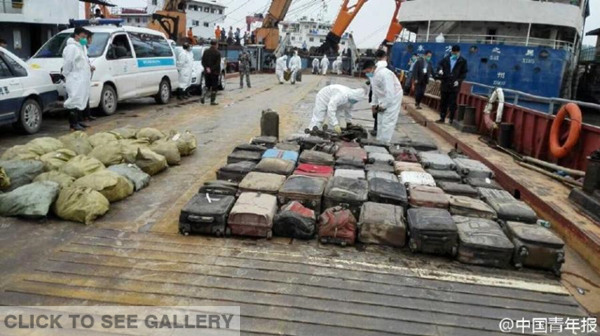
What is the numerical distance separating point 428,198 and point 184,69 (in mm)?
10471

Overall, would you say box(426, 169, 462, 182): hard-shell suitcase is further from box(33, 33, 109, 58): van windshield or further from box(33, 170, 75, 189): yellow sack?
box(33, 33, 109, 58): van windshield

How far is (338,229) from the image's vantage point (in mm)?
3949

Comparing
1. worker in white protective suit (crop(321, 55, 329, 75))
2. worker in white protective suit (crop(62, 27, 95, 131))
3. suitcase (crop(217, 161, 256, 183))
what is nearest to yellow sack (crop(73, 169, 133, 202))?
suitcase (crop(217, 161, 256, 183))

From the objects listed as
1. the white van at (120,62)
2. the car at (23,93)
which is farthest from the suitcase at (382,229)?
the white van at (120,62)

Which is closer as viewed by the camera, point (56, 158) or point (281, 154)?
point (56, 158)

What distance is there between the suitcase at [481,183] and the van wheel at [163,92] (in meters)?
8.91

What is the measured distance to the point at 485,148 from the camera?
7617mm

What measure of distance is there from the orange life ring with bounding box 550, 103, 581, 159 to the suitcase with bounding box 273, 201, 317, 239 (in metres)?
3.70

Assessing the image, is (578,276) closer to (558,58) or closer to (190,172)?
→ (190,172)

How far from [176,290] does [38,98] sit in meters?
6.10

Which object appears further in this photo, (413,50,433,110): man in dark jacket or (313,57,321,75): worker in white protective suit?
(313,57,321,75): worker in white protective suit

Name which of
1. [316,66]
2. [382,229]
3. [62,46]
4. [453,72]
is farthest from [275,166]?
[316,66]

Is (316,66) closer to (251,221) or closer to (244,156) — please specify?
(244,156)

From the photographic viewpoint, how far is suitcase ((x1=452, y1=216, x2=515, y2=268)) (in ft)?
11.9
